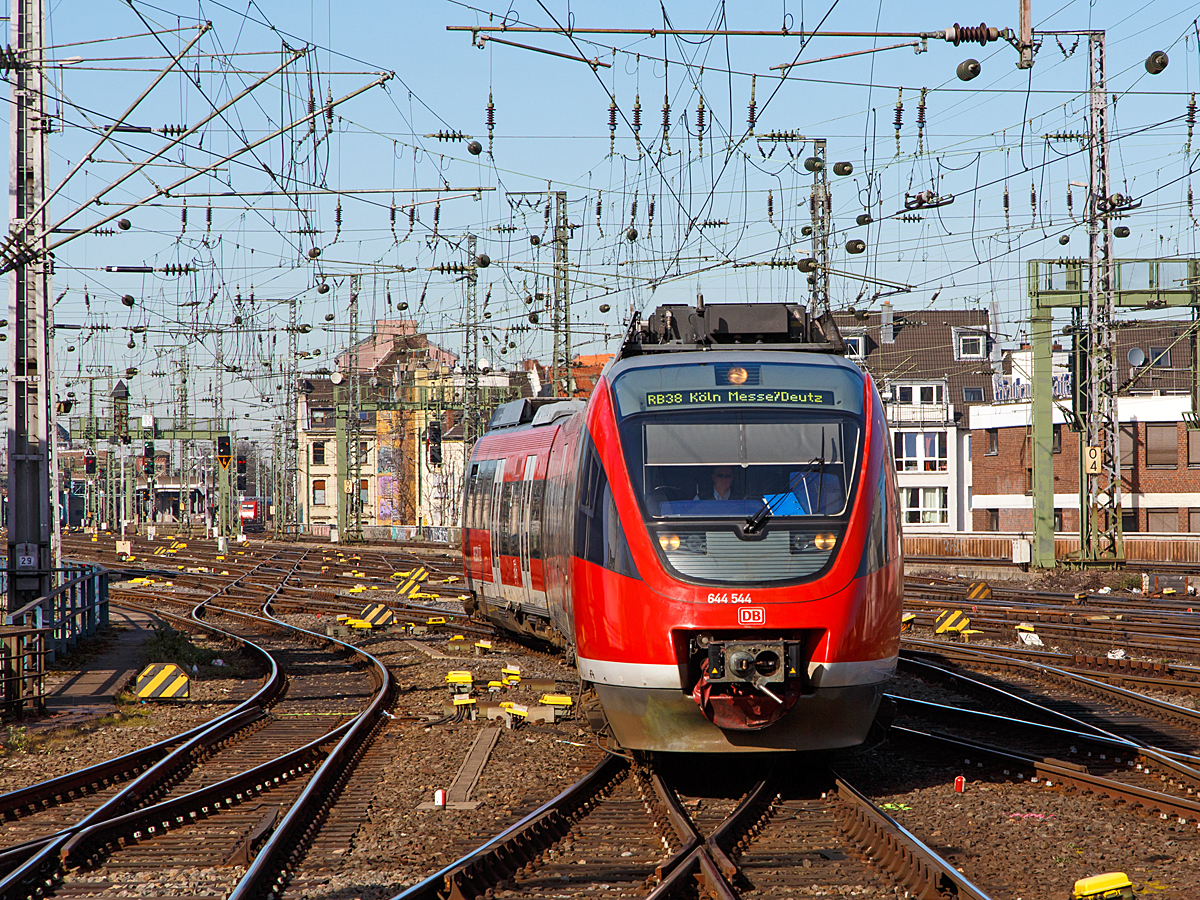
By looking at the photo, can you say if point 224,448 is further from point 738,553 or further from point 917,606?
point 738,553

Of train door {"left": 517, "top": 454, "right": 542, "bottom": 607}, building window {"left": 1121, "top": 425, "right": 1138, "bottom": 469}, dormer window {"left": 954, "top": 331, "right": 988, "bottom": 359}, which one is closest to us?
train door {"left": 517, "top": 454, "right": 542, "bottom": 607}

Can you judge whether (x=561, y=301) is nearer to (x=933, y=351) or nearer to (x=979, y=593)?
(x=979, y=593)

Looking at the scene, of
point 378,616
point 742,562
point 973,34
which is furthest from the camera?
point 378,616

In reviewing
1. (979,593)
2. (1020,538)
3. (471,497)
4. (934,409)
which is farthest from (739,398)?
(934,409)

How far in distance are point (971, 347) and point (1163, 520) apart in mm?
21791

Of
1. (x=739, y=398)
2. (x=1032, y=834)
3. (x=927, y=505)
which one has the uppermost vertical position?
(x=739, y=398)

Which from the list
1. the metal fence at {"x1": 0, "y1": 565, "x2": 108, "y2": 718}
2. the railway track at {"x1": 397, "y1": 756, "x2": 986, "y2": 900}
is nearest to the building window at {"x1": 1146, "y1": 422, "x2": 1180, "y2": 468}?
the metal fence at {"x1": 0, "y1": 565, "x2": 108, "y2": 718}

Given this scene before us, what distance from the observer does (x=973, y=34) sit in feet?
42.8

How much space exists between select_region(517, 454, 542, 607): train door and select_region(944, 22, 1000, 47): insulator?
25.2 feet

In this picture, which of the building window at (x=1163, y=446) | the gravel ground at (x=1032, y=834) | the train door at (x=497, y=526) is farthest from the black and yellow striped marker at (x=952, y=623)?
the building window at (x=1163, y=446)

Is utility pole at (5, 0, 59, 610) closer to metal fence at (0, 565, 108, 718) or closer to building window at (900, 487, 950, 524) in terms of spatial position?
metal fence at (0, 565, 108, 718)

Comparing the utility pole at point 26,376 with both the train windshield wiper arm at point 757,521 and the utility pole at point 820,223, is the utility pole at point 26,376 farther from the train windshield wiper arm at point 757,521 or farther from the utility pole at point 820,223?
the utility pole at point 820,223

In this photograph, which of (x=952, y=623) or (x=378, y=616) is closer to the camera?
(x=952, y=623)

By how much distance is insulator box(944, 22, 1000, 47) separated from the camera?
13.0 metres
